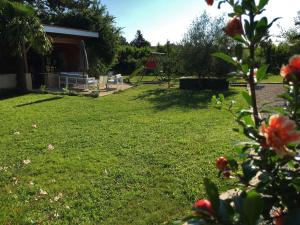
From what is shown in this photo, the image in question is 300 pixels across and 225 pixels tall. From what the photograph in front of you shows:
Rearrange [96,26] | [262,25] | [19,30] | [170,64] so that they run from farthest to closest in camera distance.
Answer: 1. [96,26]
2. [170,64]
3. [19,30]
4. [262,25]

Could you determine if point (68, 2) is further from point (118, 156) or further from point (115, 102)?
point (118, 156)

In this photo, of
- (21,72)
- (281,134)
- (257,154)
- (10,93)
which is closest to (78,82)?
(21,72)

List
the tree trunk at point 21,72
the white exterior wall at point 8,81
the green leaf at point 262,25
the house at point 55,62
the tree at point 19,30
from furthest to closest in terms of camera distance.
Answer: the house at point 55,62 → the white exterior wall at point 8,81 → the tree trunk at point 21,72 → the tree at point 19,30 → the green leaf at point 262,25

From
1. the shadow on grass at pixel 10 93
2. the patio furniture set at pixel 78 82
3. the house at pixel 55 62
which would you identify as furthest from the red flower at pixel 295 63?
the house at pixel 55 62

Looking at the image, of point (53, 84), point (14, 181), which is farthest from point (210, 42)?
point (14, 181)

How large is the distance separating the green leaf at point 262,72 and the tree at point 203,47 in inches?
678

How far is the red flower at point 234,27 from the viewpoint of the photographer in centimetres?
158

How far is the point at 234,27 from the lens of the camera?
1.58 metres

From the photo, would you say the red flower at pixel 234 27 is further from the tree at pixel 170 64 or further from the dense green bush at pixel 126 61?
the dense green bush at pixel 126 61

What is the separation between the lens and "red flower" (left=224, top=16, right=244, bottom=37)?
1.58 meters

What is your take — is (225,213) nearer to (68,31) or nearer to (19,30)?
(19,30)

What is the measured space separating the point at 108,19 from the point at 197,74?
9017 millimetres

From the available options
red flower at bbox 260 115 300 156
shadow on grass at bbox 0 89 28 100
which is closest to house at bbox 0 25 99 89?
shadow on grass at bbox 0 89 28 100

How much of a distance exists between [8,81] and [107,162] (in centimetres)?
1372
